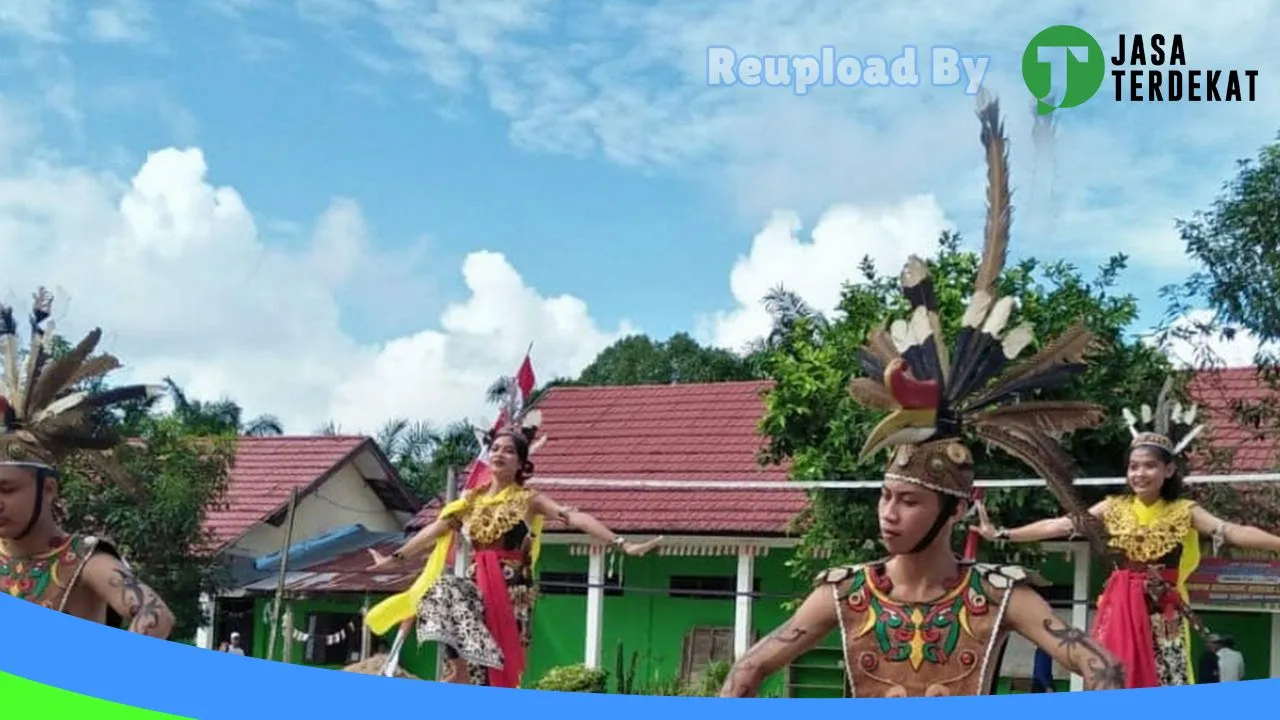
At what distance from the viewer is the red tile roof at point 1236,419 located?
34.3 ft

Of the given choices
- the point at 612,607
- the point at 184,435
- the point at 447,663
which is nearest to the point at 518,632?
the point at 447,663

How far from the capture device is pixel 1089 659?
4.32 metres

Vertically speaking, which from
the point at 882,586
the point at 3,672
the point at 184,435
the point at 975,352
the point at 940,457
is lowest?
the point at 3,672

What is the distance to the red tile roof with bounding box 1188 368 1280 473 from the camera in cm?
1045

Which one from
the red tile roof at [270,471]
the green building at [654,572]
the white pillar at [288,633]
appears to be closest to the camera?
the green building at [654,572]

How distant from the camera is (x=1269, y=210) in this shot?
8.95 m

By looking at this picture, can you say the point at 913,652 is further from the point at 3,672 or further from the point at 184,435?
the point at 184,435

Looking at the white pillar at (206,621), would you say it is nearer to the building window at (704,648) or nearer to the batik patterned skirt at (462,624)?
the building window at (704,648)

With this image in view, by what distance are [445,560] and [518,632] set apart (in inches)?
22.8

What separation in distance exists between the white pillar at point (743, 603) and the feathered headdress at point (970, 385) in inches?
333

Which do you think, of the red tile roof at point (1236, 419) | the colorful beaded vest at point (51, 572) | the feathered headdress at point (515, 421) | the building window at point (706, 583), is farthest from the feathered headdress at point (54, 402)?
the building window at point (706, 583)

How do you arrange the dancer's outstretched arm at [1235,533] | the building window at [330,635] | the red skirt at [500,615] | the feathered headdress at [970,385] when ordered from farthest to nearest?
the building window at [330,635], the red skirt at [500,615], the dancer's outstretched arm at [1235,533], the feathered headdress at [970,385]

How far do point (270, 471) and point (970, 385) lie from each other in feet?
48.0

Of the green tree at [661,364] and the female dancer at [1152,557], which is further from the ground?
the green tree at [661,364]
